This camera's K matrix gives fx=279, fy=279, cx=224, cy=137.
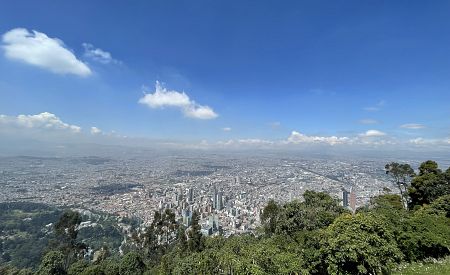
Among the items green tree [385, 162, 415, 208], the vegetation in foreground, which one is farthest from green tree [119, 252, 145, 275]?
green tree [385, 162, 415, 208]

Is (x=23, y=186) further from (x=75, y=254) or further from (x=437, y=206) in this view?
(x=437, y=206)

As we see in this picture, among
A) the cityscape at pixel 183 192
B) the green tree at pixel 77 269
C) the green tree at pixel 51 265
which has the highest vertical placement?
the green tree at pixel 51 265

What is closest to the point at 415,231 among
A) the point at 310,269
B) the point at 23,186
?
the point at 310,269

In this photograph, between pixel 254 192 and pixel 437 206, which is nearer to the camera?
pixel 437 206

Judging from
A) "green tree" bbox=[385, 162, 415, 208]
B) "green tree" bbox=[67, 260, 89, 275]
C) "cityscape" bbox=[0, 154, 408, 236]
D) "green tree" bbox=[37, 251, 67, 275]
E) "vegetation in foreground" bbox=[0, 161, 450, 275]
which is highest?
"green tree" bbox=[385, 162, 415, 208]

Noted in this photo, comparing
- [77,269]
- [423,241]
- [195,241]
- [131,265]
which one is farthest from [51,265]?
[423,241]

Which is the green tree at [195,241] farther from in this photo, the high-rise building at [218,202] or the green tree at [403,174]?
the high-rise building at [218,202]

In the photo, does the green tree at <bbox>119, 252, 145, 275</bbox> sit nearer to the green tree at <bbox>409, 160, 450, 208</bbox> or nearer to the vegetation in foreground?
the vegetation in foreground

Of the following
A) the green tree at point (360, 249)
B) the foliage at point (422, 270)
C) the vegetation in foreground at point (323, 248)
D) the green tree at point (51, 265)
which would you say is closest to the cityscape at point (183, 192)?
the vegetation in foreground at point (323, 248)

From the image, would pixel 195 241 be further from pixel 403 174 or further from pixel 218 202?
pixel 218 202

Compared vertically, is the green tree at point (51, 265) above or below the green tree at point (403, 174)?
below

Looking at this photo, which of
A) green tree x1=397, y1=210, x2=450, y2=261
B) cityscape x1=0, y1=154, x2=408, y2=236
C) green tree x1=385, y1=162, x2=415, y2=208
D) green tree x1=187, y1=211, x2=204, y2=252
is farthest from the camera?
cityscape x1=0, y1=154, x2=408, y2=236
